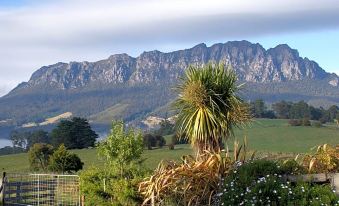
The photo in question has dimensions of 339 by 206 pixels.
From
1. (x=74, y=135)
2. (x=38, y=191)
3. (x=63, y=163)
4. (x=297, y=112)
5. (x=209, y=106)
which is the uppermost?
(x=209, y=106)

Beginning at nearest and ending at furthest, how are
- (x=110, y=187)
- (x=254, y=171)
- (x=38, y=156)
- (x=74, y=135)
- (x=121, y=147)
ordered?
(x=254, y=171)
(x=110, y=187)
(x=121, y=147)
(x=38, y=156)
(x=74, y=135)

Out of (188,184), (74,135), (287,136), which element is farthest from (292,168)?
(74,135)

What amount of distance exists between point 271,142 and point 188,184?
8679 cm

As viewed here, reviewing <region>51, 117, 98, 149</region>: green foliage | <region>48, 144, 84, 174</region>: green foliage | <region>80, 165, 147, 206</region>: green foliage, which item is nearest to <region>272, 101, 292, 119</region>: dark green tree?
<region>51, 117, 98, 149</region>: green foliage

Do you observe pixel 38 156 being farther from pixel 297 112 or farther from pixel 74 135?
pixel 297 112

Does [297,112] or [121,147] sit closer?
[121,147]

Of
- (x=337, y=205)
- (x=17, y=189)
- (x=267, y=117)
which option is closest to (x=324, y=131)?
(x=267, y=117)

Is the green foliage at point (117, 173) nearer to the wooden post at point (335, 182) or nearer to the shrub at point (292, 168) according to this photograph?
the shrub at point (292, 168)

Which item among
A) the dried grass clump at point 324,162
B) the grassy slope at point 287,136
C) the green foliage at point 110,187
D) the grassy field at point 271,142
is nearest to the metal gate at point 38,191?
the green foliage at point 110,187

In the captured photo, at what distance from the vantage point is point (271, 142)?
9675cm

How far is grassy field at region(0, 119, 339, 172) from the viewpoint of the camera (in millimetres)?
83062

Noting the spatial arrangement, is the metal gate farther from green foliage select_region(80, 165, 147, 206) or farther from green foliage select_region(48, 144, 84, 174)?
green foliage select_region(48, 144, 84, 174)

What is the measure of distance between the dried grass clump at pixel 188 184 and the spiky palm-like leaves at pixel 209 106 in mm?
2834

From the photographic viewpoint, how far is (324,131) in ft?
334
